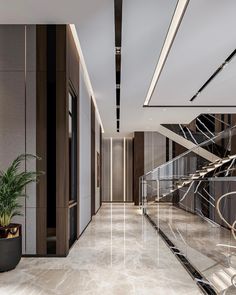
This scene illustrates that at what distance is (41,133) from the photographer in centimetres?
503

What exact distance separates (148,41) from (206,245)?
3.40 metres

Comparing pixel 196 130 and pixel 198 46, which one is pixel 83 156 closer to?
pixel 198 46

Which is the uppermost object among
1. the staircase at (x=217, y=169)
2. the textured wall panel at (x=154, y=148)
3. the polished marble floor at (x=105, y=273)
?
the textured wall panel at (x=154, y=148)

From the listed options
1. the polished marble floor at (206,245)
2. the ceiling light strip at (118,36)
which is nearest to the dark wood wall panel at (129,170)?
the ceiling light strip at (118,36)

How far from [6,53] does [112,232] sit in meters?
4.23

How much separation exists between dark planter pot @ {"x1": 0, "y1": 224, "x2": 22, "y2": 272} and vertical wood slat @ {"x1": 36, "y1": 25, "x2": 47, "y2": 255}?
608 mm

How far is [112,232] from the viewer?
734 cm

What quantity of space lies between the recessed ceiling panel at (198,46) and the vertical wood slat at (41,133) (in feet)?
6.84

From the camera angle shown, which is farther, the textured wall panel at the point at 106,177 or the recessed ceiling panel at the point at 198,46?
the textured wall panel at the point at 106,177

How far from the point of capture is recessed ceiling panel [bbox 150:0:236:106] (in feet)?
14.8

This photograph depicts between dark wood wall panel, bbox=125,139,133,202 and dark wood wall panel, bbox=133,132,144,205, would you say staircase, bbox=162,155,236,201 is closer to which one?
dark wood wall panel, bbox=133,132,144,205

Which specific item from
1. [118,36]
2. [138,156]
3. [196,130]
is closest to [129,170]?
[138,156]

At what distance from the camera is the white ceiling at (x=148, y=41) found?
4348 millimetres

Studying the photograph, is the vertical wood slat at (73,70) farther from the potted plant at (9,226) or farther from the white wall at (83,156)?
the potted plant at (9,226)
